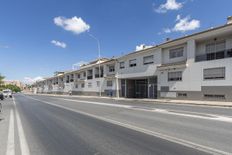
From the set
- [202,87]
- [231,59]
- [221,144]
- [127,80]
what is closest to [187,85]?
[202,87]

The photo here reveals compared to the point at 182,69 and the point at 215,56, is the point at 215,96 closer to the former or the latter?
the point at 215,56

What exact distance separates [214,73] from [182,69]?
14.6 feet

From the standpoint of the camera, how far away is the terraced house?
2370 centimetres

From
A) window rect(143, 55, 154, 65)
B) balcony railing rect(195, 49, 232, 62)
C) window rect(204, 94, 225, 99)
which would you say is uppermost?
window rect(143, 55, 154, 65)

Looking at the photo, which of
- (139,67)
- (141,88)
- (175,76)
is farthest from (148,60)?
(141,88)

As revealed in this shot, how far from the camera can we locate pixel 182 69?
91.0ft

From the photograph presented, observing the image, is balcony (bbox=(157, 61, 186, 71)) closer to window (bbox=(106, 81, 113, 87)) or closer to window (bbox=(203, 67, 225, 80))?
window (bbox=(203, 67, 225, 80))

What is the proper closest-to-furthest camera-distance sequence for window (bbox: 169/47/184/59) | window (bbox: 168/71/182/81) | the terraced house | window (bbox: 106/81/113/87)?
1. the terraced house
2. window (bbox: 168/71/182/81)
3. window (bbox: 169/47/184/59)
4. window (bbox: 106/81/113/87)

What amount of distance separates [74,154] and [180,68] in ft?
81.7

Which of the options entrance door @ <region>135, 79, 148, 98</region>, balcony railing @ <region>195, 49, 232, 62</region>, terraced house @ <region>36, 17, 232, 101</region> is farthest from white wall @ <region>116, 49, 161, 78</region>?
balcony railing @ <region>195, 49, 232, 62</region>

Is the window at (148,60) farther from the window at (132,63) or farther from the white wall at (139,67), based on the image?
the window at (132,63)

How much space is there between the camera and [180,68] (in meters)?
28.0

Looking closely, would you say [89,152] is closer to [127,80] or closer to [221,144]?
[221,144]

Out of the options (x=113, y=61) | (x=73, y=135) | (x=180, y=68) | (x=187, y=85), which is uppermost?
(x=113, y=61)
